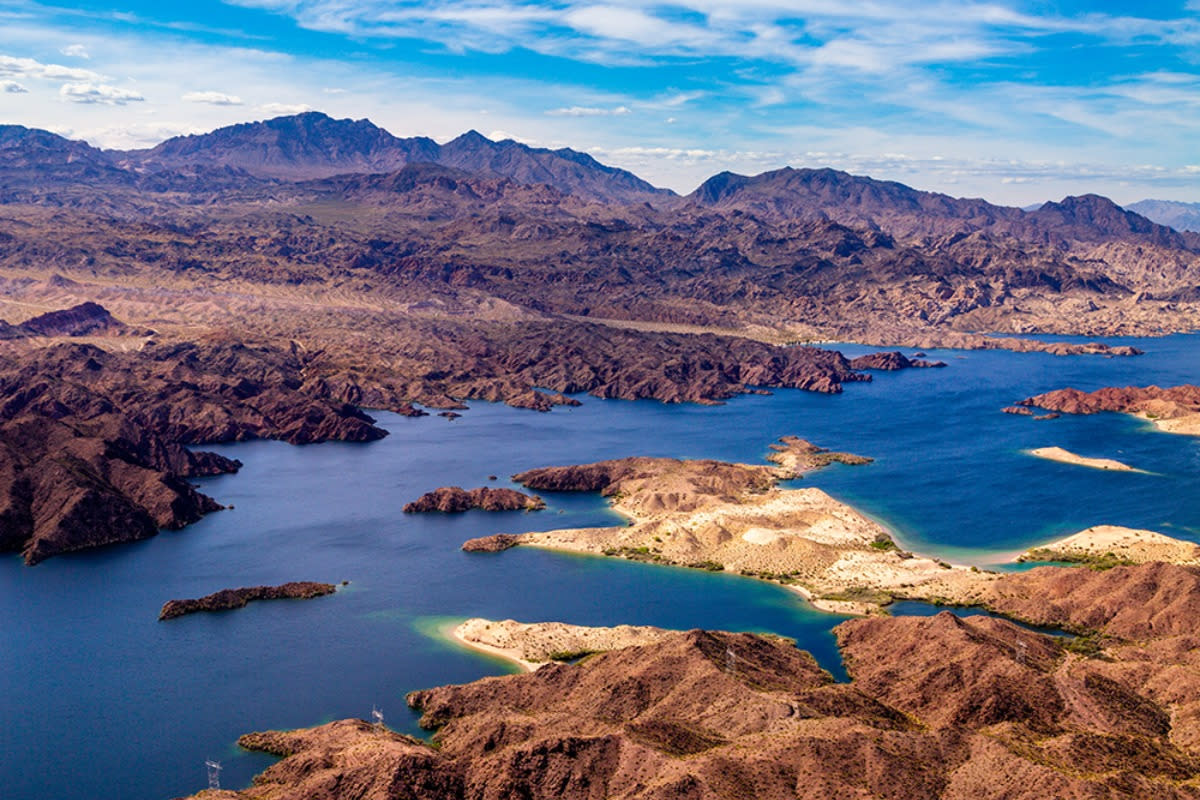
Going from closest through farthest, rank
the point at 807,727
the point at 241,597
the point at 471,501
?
the point at 807,727 → the point at 241,597 → the point at 471,501

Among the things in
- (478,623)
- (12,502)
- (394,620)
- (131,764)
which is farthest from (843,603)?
(12,502)

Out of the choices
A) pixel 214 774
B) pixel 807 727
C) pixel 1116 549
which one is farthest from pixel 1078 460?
pixel 214 774

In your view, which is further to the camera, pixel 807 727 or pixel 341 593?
pixel 341 593

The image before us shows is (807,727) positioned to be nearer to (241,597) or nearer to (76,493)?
(241,597)

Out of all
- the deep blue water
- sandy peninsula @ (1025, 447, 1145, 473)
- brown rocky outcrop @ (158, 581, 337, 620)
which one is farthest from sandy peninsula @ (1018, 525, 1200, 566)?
brown rocky outcrop @ (158, 581, 337, 620)

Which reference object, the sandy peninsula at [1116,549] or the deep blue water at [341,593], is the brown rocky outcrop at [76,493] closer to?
the deep blue water at [341,593]

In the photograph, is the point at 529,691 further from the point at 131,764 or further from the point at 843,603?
the point at 843,603

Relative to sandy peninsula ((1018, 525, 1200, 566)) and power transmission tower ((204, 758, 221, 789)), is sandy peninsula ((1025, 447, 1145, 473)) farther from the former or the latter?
power transmission tower ((204, 758, 221, 789))
